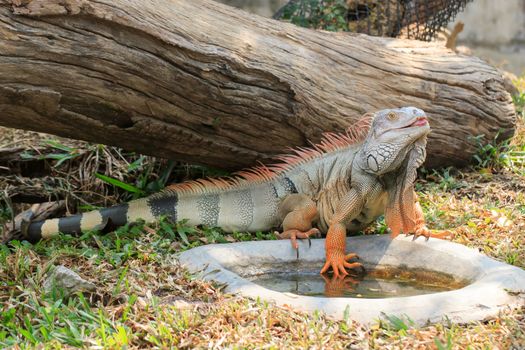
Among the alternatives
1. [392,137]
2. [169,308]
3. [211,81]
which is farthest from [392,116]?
[169,308]

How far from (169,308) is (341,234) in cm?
134

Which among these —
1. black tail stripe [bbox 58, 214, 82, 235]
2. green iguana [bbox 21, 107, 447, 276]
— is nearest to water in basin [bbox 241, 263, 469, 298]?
green iguana [bbox 21, 107, 447, 276]

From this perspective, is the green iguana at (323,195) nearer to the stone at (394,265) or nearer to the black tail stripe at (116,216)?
the black tail stripe at (116,216)

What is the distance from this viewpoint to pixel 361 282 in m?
4.26

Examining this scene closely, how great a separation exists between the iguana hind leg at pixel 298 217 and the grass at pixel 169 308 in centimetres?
27

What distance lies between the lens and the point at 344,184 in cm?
490

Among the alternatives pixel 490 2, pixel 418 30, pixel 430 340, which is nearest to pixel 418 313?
pixel 430 340

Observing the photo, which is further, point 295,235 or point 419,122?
point 295,235

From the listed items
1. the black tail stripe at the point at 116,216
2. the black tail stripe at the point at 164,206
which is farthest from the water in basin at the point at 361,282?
the black tail stripe at the point at 116,216

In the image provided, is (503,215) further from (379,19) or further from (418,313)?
(379,19)

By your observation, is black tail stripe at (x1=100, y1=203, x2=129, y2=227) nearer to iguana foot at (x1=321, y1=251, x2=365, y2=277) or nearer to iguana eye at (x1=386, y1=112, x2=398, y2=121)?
iguana foot at (x1=321, y1=251, x2=365, y2=277)

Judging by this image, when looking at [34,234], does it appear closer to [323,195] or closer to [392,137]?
[323,195]

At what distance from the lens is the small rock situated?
12.3 feet

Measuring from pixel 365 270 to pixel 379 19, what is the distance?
13.2 ft
